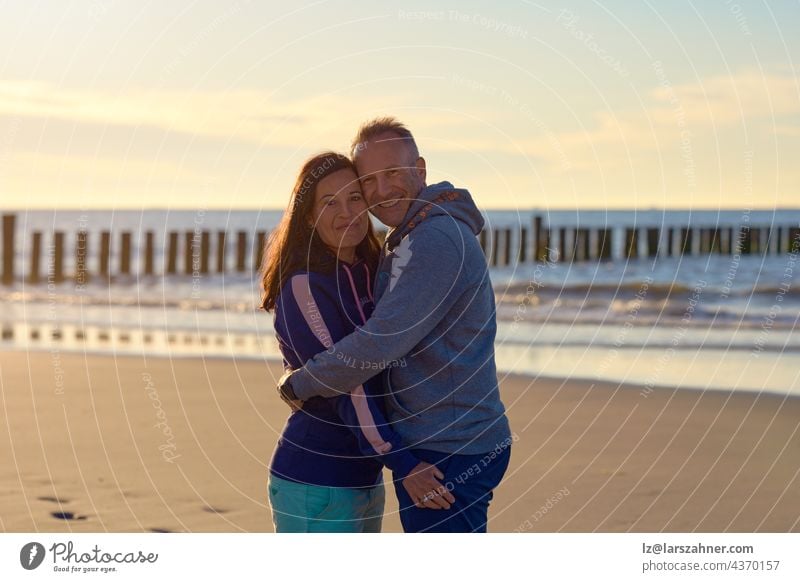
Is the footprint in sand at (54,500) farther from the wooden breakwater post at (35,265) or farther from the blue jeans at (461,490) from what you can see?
the wooden breakwater post at (35,265)

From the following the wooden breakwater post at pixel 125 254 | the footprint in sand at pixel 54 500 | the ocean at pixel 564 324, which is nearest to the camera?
the footprint in sand at pixel 54 500

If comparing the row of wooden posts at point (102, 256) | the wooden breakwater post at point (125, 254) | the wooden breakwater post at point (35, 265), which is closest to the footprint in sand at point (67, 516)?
the row of wooden posts at point (102, 256)

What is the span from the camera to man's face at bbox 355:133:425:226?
14.2ft

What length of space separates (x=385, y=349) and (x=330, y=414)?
1.41ft

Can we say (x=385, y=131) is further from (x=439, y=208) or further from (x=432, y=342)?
(x=432, y=342)

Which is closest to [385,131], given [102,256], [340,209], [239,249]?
[340,209]

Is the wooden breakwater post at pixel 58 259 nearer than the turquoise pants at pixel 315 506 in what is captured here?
No

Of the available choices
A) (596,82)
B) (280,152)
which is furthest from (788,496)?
(280,152)

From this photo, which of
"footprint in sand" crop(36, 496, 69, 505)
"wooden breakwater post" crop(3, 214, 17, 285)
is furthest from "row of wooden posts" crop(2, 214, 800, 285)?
"footprint in sand" crop(36, 496, 69, 505)

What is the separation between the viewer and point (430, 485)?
424 centimetres

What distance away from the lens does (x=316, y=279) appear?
4301 mm

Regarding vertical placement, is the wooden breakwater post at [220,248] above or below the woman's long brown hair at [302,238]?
below

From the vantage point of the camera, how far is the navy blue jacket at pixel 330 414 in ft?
13.9
